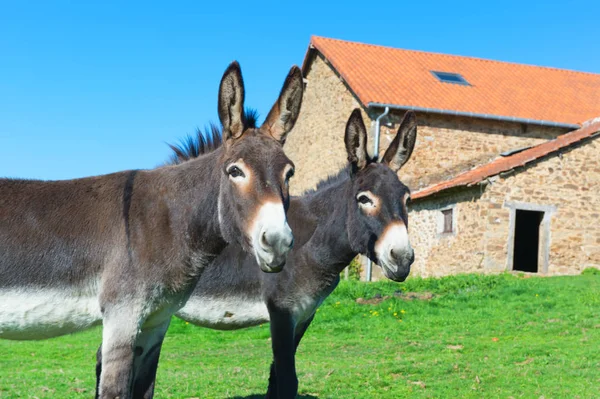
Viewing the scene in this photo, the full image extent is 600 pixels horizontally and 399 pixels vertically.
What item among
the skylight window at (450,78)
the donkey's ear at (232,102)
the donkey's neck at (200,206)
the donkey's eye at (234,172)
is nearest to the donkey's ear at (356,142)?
the donkey's neck at (200,206)

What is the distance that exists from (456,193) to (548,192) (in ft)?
8.39

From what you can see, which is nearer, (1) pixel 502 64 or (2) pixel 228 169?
(2) pixel 228 169

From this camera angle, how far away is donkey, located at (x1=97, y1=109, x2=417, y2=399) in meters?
5.12

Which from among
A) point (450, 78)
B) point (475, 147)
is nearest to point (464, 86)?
point (450, 78)

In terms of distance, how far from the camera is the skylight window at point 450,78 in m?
24.4

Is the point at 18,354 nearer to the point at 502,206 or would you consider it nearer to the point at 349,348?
the point at 349,348

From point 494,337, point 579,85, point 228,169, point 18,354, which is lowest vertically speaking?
point 18,354

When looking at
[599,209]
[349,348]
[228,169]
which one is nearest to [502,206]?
[599,209]

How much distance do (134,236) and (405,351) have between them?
6.73 m

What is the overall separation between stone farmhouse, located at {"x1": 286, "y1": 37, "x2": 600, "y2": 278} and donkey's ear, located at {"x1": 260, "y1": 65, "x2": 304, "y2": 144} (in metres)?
14.8

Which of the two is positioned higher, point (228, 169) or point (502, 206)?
point (502, 206)

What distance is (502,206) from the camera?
1859 cm

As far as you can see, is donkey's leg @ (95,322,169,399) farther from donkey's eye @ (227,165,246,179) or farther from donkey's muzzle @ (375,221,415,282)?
donkey's muzzle @ (375,221,415,282)

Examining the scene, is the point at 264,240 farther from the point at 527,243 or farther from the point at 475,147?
the point at 527,243
